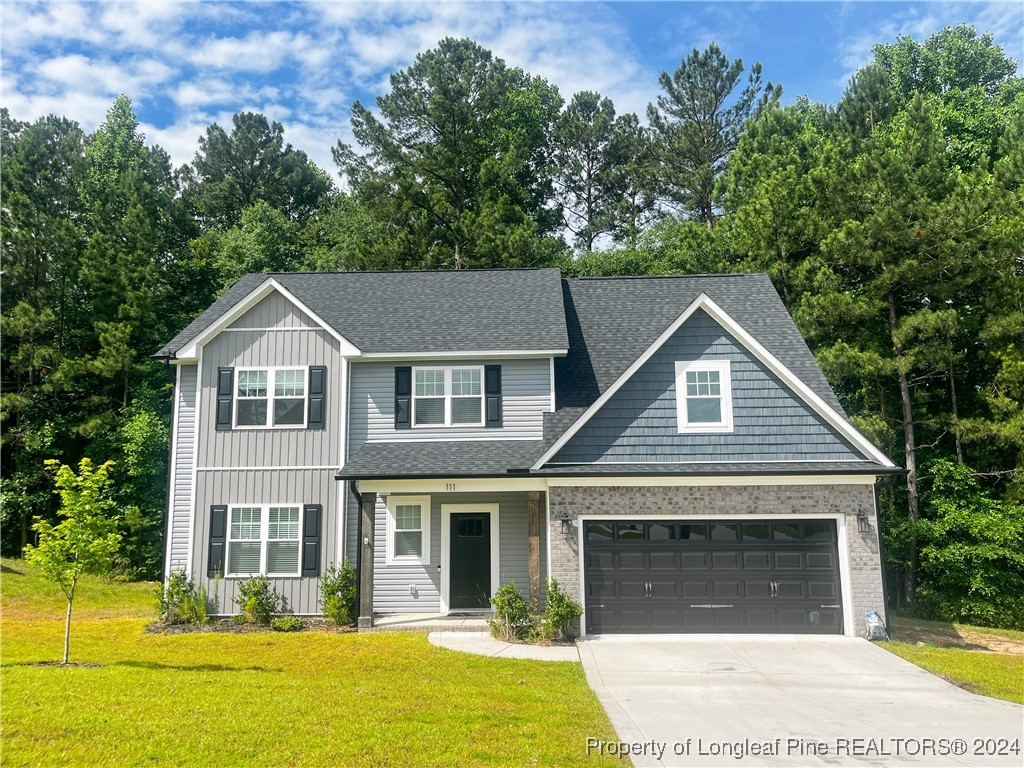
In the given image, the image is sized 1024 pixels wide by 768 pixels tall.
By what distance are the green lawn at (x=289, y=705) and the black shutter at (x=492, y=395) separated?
5.07m

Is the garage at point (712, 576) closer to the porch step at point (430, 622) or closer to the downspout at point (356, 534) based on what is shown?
the porch step at point (430, 622)

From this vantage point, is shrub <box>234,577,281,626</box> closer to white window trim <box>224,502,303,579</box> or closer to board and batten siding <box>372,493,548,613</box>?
white window trim <box>224,502,303,579</box>

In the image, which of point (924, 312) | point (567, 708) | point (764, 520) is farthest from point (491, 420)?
point (924, 312)

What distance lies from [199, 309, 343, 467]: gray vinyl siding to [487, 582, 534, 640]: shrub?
16.6 feet

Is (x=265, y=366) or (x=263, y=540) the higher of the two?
(x=265, y=366)

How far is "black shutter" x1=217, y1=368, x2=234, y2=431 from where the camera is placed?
1608cm

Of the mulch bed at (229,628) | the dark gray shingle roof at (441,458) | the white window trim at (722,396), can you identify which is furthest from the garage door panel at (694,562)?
the mulch bed at (229,628)

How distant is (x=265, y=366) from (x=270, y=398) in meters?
0.74

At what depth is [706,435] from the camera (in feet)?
45.8

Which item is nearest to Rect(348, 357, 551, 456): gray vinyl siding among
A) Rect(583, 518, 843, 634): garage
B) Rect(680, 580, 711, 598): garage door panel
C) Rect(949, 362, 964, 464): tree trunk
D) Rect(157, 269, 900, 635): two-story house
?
Rect(157, 269, 900, 635): two-story house

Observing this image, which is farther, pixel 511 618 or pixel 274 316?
pixel 274 316

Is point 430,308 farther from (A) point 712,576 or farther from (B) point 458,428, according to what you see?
(A) point 712,576

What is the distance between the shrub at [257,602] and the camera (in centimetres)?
1480

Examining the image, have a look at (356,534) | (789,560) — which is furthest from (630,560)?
(356,534)
